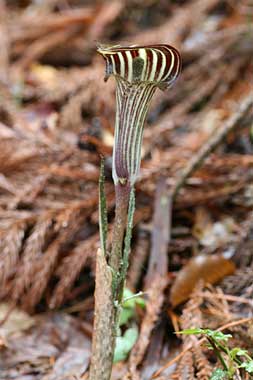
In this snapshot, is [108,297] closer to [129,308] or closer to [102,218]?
[102,218]

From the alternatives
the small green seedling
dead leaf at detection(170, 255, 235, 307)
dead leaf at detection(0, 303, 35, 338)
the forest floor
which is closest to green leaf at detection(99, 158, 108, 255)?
the forest floor

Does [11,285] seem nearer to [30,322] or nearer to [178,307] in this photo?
[30,322]

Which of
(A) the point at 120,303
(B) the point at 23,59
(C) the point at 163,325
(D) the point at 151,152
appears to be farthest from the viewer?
(B) the point at 23,59

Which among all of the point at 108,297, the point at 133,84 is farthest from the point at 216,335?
the point at 133,84

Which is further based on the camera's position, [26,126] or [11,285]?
[26,126]

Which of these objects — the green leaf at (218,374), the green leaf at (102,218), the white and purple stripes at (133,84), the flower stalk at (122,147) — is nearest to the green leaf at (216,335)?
the green leaf at (218,374)

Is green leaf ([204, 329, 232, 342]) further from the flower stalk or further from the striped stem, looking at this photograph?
the striped stem

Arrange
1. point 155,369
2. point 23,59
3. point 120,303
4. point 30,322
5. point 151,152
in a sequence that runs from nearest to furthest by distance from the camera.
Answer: point 120,303 → point 155,369 → point 30,322 → point 151,152 → point 23,59

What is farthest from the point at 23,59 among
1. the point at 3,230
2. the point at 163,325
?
the point at 163,325
